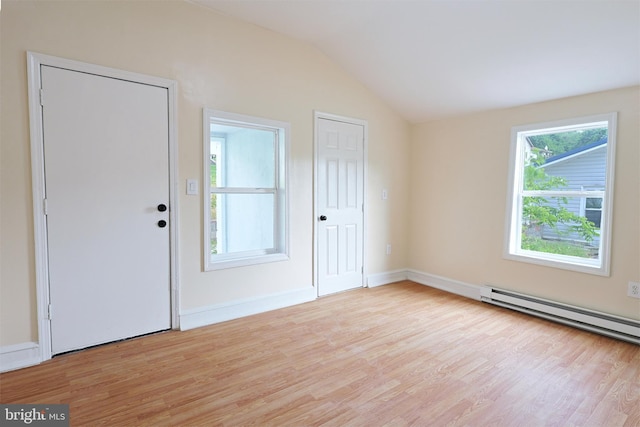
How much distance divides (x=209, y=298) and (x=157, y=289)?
1.52 feet

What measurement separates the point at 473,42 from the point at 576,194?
1.73 m

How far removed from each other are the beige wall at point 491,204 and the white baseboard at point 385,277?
0.74 ft

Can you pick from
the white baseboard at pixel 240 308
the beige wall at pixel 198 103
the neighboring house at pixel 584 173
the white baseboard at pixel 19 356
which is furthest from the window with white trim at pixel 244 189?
the neighboring house at pixel 584 173

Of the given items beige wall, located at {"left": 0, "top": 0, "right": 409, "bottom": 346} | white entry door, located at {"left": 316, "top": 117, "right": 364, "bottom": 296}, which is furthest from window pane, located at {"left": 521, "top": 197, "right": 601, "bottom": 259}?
white entry door, located at {"left": 316, "top": 117, "right": 364, "bottom": 296}

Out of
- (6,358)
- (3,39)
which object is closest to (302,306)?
(6,358)

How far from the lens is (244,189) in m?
3.40

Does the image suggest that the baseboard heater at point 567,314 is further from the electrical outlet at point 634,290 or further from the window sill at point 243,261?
the window sill at point 243,261

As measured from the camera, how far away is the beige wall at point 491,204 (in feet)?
9.35

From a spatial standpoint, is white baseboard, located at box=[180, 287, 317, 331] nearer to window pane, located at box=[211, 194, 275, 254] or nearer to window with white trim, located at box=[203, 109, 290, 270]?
window with white trim, located at box=[203, 109, 290, 270]

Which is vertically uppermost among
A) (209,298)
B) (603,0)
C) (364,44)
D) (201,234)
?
(364,44)

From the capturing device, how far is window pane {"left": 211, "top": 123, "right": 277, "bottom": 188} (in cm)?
329

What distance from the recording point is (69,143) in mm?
2439

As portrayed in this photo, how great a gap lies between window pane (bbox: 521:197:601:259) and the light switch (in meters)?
3.36

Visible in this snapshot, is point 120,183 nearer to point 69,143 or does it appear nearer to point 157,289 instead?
point 69,143
